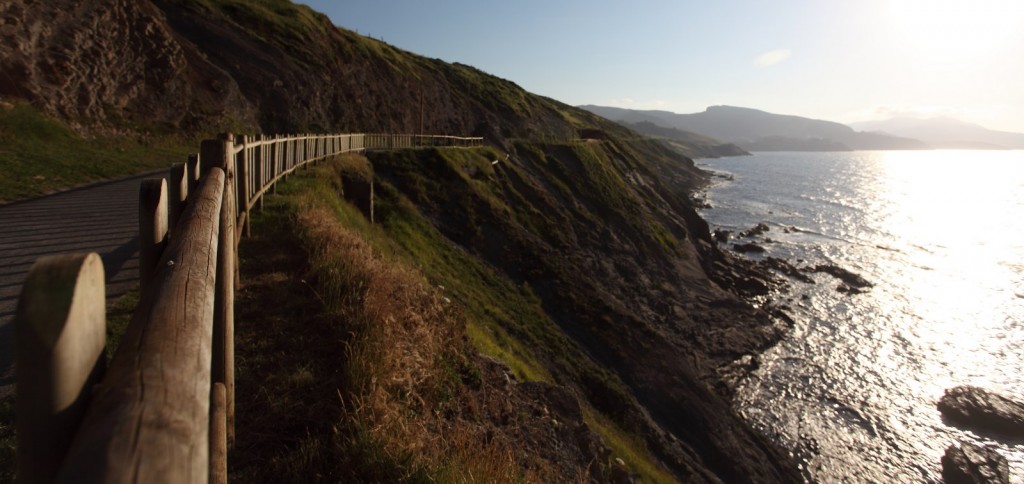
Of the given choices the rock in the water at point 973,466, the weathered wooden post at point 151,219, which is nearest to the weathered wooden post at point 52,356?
the weathered wooden post at point 151,219

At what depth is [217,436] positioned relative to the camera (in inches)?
121

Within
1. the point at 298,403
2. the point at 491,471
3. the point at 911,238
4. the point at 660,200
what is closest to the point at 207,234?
the point at 298,403

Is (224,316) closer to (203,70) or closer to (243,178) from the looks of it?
(243,178)

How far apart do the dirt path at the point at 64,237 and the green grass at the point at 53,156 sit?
3.41 ft

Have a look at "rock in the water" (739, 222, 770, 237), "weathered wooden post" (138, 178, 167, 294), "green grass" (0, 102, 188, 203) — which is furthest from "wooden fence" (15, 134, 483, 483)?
"rock in the water" (739, 222, 770, 237)

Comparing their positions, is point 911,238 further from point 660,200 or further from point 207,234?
point 207,234

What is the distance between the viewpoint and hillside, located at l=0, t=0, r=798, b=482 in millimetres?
19109

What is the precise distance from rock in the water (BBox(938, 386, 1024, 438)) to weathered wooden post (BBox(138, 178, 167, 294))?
99.6 feet

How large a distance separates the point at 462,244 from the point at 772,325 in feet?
61.0

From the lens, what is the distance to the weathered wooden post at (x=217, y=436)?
10.0ft

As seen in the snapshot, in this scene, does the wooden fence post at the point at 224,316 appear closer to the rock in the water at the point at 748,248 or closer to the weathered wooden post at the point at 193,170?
the weathered wooden post at the point at 193,170

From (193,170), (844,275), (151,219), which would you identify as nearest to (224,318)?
(151,219)

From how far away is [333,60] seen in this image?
46.0m

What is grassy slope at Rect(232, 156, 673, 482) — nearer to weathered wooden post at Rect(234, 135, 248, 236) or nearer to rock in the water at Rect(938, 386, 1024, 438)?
weathered wooden post at Rect(234, 135, 248, 236)
